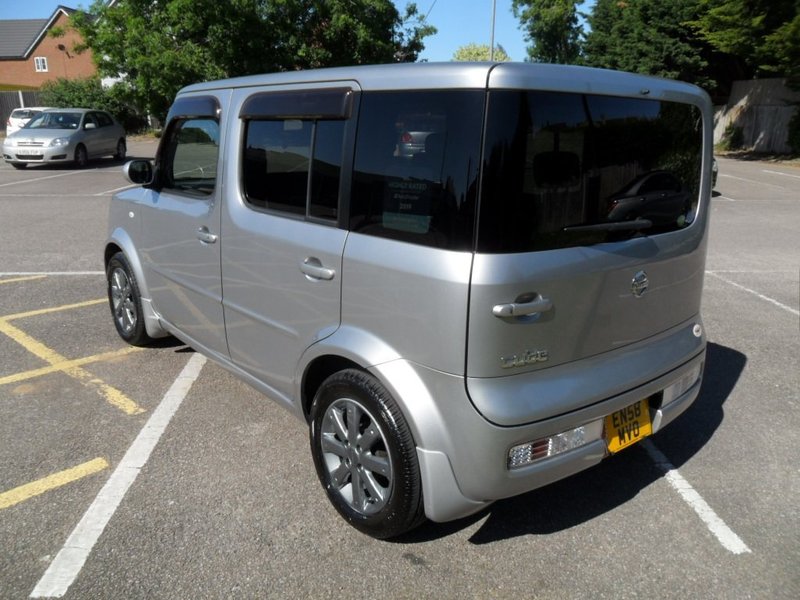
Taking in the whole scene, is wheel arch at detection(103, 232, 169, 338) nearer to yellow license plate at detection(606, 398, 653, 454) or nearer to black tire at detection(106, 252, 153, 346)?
black tire at detection(106, 252, 153, 346)

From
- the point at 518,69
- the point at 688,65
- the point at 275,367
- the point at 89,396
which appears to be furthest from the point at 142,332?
the point at 688,65

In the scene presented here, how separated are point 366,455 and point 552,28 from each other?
1900 inches

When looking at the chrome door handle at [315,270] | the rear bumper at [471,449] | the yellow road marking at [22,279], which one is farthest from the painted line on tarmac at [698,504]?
the yellow road marking at [22,279]

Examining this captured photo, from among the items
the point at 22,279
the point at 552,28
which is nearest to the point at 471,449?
the point at 22,279

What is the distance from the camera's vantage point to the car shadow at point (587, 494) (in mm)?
2906

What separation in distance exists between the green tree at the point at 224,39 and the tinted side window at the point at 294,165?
17501 mm

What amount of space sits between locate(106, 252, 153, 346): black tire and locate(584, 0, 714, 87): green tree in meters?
30.0

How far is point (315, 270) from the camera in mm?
2854

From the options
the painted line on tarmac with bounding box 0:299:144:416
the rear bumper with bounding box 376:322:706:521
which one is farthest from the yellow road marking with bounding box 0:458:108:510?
the rear bumper with bounding box 376:322:706:521

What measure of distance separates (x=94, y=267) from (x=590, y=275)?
21.4 ft

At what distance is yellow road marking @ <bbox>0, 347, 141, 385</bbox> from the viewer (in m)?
4.47

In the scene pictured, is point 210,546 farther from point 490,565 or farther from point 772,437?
point 772,437

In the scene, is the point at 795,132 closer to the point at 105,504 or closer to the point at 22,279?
the point at 22,279

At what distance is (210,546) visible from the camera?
2.76 m
